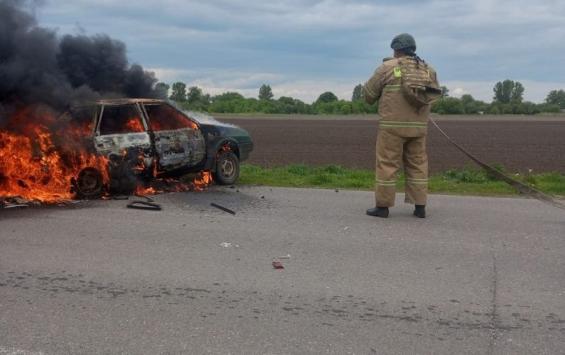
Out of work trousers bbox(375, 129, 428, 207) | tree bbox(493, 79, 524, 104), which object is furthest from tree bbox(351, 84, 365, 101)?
tree bbox(493, 79, 524, 104)

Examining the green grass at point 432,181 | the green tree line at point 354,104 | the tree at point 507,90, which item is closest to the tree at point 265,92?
the green tree line at point 354,104

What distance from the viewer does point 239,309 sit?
450 centimetres

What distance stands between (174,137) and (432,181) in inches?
183

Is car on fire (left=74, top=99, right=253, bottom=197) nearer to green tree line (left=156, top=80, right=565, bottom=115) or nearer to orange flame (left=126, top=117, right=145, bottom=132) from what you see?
orange flame (left=126, top=117, right=145, bottom=132)

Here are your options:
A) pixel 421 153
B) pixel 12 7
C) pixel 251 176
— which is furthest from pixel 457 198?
pixel 12 7

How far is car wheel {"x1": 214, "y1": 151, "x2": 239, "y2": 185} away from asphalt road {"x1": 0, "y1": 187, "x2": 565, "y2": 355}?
252 cm

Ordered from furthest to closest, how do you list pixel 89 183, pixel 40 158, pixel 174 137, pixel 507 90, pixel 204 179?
pixel 507 90
pixel 204 179
pixel 174 137
pixel 89 183
pixel 40 158

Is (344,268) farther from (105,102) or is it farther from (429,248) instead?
(105,102)

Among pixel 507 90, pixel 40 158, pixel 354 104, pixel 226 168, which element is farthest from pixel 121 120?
pixel 507 90

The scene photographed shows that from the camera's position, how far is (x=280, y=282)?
16.8 feet

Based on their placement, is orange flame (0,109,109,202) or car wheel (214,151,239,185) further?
car wheel (214,151,239,185)

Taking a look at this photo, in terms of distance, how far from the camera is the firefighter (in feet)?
24.7

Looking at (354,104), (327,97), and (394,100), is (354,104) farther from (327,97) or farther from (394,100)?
(394,100)

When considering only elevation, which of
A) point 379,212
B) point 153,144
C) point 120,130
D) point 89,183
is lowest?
point 379,212
